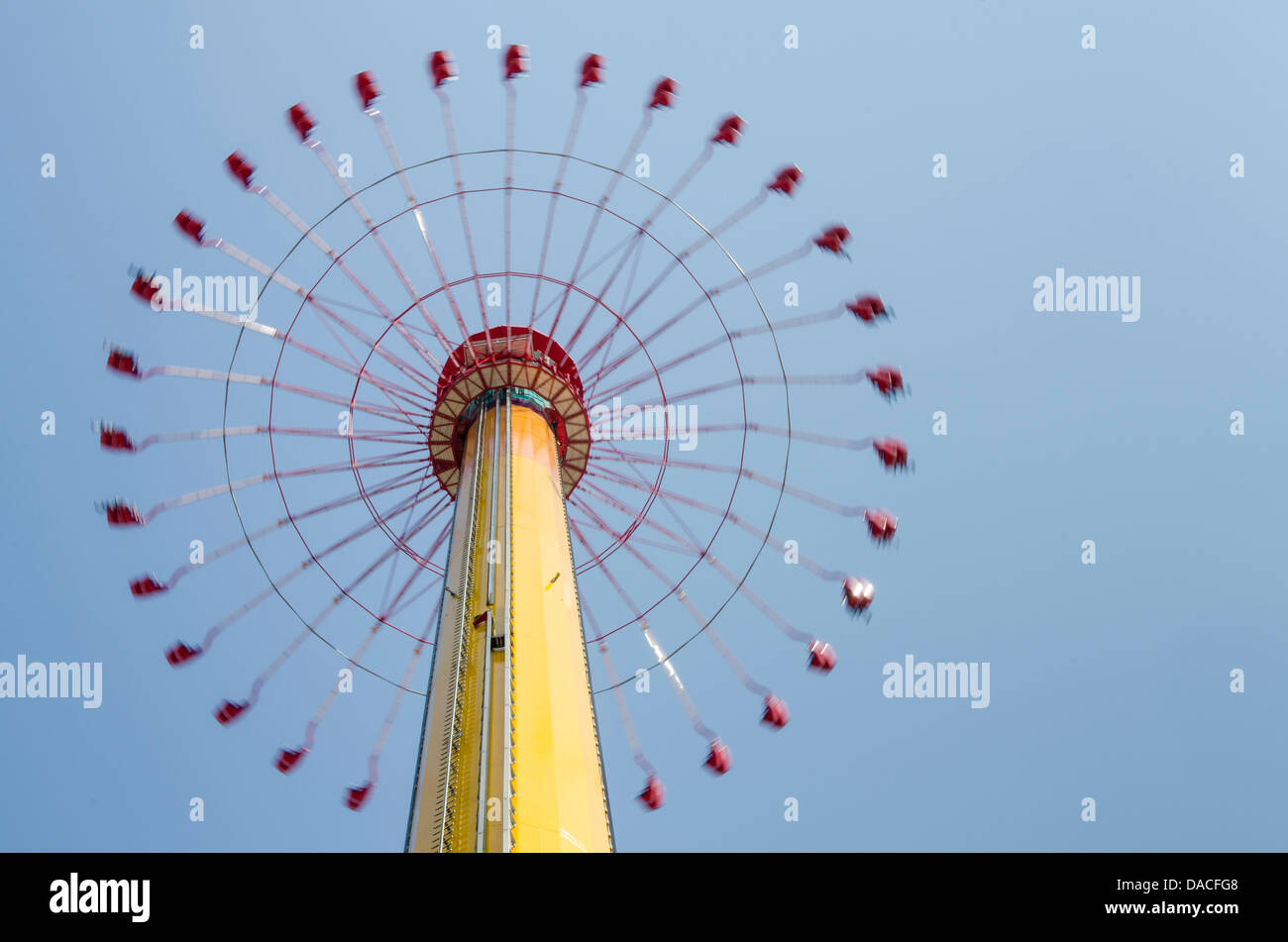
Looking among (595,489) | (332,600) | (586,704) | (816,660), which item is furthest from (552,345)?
(586,704)

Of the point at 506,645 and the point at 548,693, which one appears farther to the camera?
the point at 506,645

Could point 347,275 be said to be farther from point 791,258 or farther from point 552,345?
point 791,258

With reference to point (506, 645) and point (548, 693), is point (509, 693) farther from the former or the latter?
point (506, 645)

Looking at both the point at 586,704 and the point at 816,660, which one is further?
the point at 816,660

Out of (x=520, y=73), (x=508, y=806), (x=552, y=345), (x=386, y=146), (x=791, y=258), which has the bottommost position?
(x=508, y=806)

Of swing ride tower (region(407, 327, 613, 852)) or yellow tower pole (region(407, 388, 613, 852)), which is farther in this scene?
swing ride tower (region(407, 327, 613, 852))

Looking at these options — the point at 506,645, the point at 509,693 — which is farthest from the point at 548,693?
the point at 506,645

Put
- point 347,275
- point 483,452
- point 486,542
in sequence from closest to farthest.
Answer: point 486,542 < point 483,452 < point 347,275

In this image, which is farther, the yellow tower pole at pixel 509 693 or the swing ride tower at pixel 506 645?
the swing ride tower at pixel 506 645
